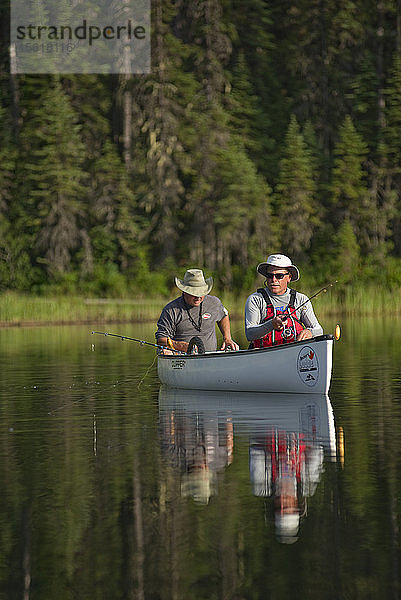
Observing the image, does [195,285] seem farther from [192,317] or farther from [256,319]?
[256,319]

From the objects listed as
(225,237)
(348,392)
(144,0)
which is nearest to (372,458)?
(348,392)

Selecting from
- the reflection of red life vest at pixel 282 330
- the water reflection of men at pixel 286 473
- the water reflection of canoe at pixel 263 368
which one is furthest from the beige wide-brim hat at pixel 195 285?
the water reflection of men at pixel 286 473

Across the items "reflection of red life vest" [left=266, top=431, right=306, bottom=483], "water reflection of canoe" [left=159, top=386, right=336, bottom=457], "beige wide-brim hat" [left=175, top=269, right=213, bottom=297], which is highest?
"beige wide-brim hat" [left=175, top=269, right=213, bottom=297]

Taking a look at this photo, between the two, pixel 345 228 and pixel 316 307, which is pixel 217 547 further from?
pixel 345 228

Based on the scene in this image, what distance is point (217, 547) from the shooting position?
802 cm

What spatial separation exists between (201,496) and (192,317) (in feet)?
31.9

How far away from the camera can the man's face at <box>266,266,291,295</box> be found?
690 inches

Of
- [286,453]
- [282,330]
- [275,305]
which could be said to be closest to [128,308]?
[282,330]

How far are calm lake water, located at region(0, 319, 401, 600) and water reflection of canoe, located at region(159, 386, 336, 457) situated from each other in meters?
0.03

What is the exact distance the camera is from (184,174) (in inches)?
2714

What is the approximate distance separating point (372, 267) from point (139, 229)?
12.0 metres

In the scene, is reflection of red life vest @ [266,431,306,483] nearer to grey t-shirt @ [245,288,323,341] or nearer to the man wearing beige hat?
grey t-shirt @ [245,288,323,341]

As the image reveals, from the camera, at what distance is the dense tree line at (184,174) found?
64.5m

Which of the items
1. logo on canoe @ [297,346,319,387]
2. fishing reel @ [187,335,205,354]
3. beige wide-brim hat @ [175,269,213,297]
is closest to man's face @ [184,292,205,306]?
beige wide-brim hat @ [175,269,213,297]
